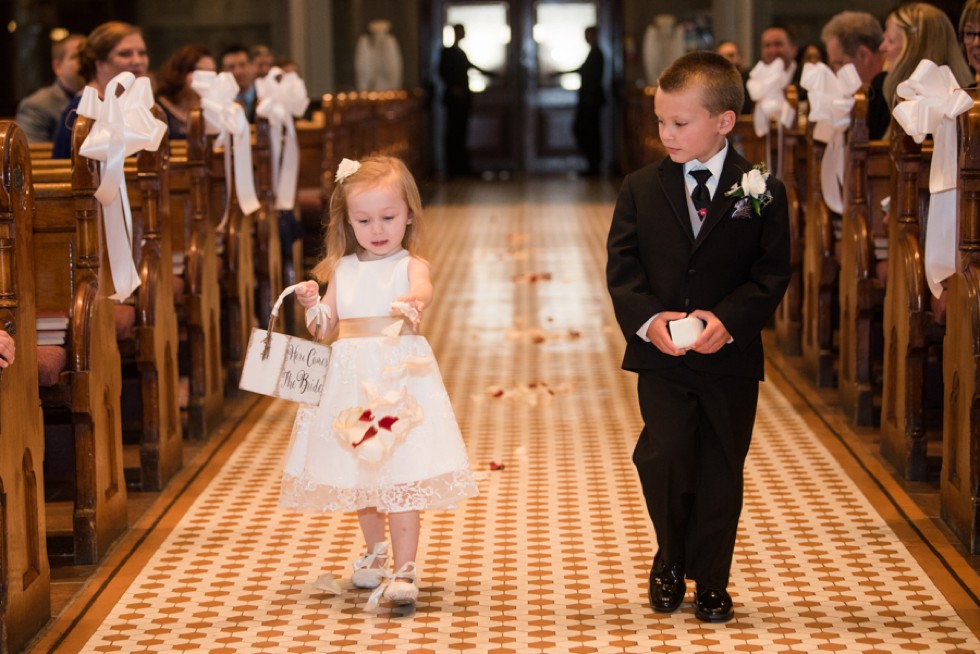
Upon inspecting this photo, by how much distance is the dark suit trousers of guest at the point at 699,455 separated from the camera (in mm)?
3631

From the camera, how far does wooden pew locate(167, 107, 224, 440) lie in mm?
5906

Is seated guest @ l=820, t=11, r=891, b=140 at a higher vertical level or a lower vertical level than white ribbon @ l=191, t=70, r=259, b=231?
higher

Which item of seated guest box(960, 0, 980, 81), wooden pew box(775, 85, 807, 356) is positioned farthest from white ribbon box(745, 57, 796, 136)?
seated guest box(960, 0, 980, 81)

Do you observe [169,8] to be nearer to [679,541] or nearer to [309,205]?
[309,205]

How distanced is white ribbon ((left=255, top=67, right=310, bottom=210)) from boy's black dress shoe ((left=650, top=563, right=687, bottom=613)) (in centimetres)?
415

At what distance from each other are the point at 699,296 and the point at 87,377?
1.86m

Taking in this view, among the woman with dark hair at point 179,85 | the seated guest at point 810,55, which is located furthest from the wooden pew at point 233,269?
the seated guest at point 810,55

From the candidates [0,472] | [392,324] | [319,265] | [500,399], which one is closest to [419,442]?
[392,324]

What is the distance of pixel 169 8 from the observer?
16.6m

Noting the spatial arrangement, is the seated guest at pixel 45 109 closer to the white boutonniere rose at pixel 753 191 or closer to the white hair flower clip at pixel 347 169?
the white hair flower clip at pixel 347 169

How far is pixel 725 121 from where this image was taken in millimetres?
3545

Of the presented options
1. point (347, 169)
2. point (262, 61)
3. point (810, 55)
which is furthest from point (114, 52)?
point (262, 61)

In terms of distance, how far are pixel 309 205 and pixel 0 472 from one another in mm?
6401

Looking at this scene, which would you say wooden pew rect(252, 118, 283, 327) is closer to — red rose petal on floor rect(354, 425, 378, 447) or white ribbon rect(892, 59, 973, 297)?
white ribbon rect(892, 59, 973, 297)
